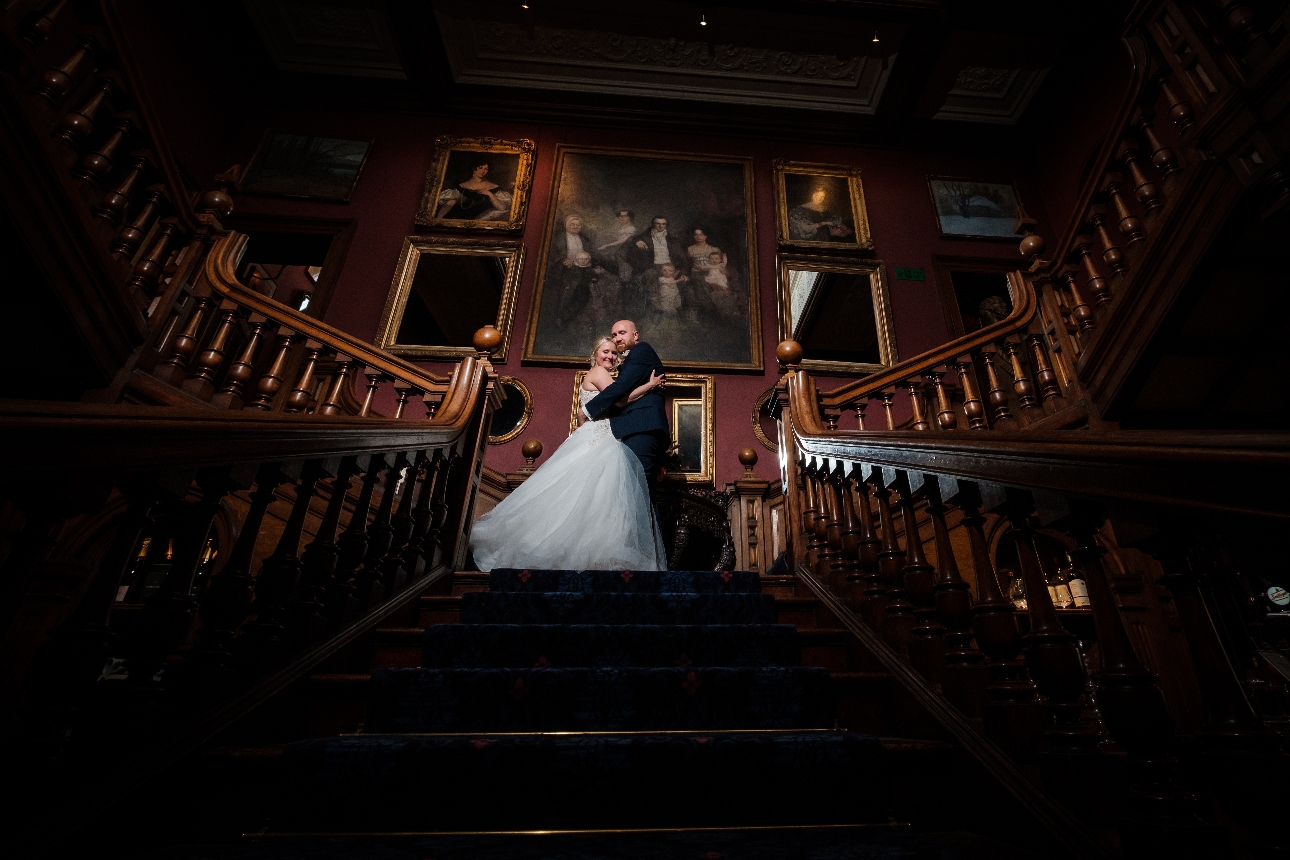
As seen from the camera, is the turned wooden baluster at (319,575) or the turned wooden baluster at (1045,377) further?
the turned wooden baluster at (1045,377)

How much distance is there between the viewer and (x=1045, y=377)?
3.32 metres

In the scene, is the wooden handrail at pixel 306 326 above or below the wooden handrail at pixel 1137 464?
above

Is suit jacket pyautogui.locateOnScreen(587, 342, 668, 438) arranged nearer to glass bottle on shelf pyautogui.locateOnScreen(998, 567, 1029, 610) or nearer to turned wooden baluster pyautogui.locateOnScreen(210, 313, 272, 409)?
turned wooden baluster pyautogui.locateOnScreen(210, 313, 272, 409)

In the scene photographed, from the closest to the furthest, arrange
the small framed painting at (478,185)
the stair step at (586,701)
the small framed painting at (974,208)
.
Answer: the stair step at (586,701) < the small framed painting at (478,185) < the small framed painting at (974,208)

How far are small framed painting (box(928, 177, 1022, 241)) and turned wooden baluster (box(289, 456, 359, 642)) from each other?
6.76 m

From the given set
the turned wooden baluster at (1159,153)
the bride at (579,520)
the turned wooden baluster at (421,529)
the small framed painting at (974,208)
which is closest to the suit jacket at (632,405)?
the bride at (579,520)

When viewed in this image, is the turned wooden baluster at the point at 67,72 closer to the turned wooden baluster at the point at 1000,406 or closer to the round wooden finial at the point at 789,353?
the round wooden finial at the point at 789,353

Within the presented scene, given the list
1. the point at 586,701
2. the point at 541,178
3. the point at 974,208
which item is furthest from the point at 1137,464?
the point at 974,208

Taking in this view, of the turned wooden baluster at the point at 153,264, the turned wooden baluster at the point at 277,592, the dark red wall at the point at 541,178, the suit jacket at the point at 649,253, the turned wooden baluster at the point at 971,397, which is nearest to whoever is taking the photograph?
the turned wooden baluster at the point at 277,592

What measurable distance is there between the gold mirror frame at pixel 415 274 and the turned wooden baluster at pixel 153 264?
94.6 inches

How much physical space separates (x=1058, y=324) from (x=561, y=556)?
295 centimetres

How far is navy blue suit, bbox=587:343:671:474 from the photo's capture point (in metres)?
3.86

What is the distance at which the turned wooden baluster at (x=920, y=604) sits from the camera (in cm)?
161

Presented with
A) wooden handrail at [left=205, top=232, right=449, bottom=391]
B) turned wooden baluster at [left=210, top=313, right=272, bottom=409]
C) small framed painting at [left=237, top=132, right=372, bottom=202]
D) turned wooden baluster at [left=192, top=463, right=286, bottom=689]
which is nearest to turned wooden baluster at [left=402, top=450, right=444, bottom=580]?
wooden handrail at [left=205, top=232, right=449, bottom=391]
